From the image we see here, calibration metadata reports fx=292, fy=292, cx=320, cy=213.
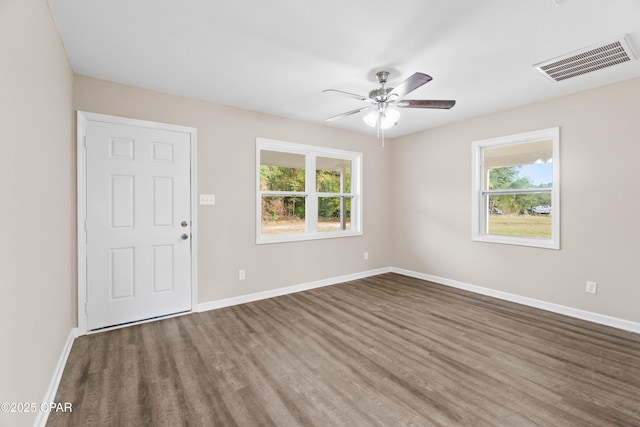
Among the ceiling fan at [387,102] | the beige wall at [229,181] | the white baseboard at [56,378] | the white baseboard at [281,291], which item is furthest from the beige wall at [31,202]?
the ceiling fan at [387,102]

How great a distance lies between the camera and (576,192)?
10.9 feet

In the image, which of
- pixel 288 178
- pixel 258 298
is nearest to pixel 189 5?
pixel 288 178

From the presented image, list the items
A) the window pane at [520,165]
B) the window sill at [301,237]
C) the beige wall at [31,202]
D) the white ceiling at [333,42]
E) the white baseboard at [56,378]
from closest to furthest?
1. the beige wall at [31,202]
2. the white baseboard at [56,378]
3. the white ceiling at [333,42]
4. the window pane at [520,165]
5. the window sill at [301,237]

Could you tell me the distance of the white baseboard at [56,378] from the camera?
1666mm

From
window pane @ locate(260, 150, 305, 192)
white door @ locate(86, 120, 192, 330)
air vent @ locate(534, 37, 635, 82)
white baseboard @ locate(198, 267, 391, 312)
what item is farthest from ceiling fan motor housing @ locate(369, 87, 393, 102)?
white baseboard @ locate(198, 267, 391, 312)

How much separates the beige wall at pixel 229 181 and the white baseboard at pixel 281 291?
6 cm

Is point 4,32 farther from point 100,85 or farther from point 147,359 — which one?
point 147,359

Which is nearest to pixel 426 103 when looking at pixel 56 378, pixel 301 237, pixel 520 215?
pixel 520 215

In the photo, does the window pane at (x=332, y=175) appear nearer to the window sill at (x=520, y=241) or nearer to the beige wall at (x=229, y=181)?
the beige wall at (x=229, y=181)

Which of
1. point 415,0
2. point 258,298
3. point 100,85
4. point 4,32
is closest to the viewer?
point 4,32

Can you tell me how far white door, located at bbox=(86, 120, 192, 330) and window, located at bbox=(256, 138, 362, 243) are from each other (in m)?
1.01

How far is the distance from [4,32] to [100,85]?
6.46 ft

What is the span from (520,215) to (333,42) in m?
3.35

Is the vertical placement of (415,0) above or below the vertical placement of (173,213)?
above
